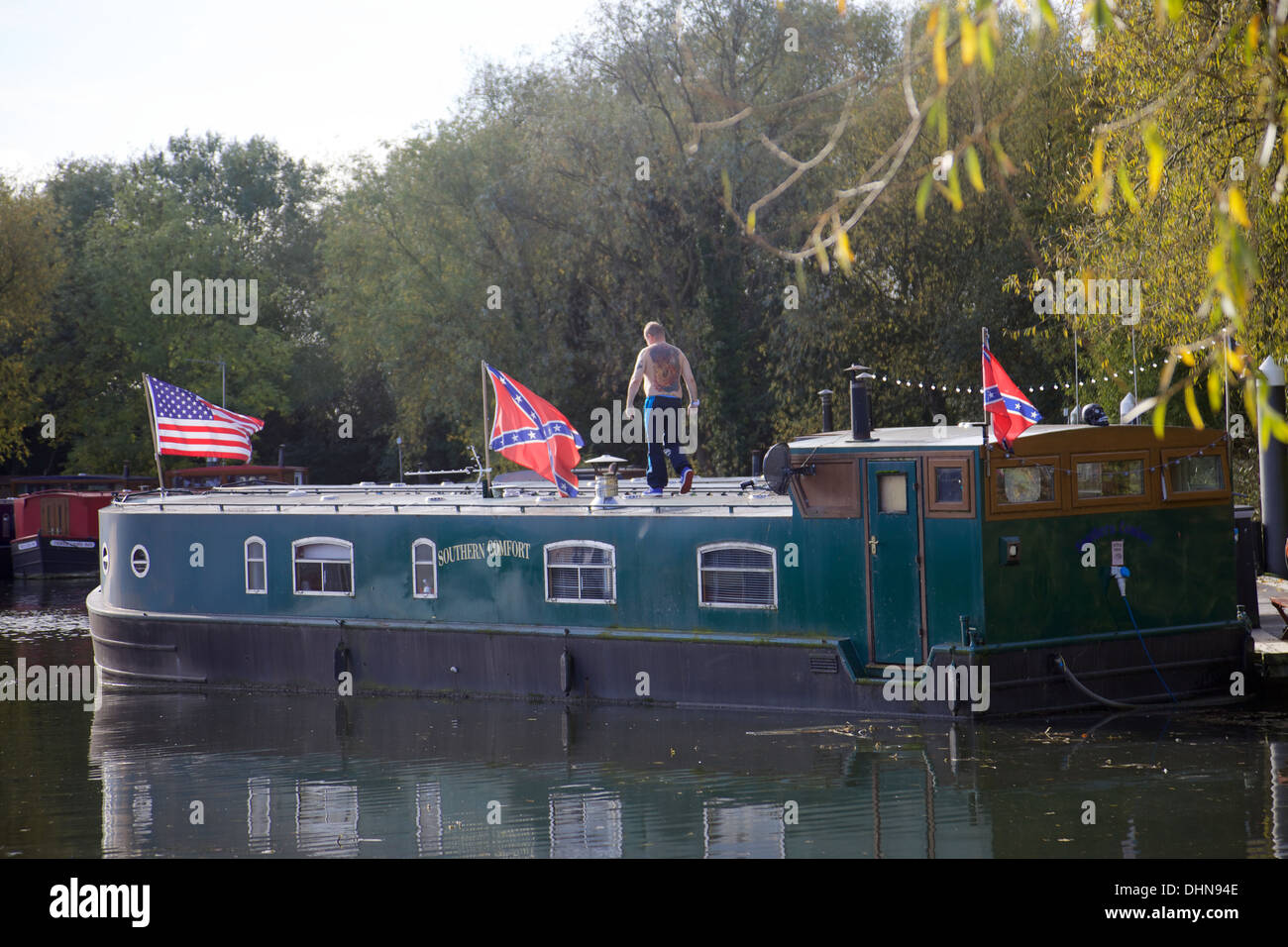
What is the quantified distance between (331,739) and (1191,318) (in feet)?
34.6

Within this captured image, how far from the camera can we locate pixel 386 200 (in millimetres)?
47094

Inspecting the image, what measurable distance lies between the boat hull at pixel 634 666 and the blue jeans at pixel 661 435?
201 cm

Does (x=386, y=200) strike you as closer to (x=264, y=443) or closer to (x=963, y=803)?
(x=264, y=443)

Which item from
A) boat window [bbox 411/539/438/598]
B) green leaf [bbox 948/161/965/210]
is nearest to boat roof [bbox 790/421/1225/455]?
boat window [bbox 411/539/438/598]

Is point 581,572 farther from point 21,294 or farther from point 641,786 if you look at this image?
point 21,294

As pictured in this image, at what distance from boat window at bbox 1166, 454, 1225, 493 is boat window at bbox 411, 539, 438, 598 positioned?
8.18 meters

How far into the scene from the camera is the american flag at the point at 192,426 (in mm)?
18938

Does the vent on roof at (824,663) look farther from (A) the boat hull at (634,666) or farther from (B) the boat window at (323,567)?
(B) the boat window at (323,567)

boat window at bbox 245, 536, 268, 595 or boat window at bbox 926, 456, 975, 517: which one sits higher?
boat window at bbox 926, 456, 975, 517
